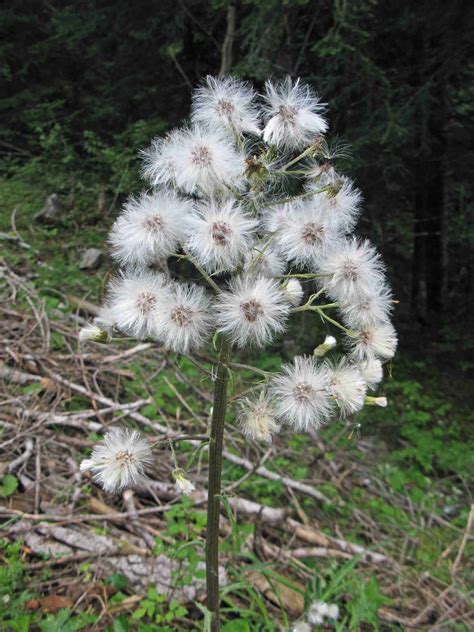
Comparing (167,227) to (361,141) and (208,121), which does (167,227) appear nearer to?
(208,121)

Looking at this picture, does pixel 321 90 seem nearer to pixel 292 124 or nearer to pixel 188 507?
pixel 292 124

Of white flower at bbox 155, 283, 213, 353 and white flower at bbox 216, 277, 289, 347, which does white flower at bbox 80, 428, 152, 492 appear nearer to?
white flower at bbox 155, 283, 213, 353

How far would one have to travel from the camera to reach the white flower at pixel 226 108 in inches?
56.7

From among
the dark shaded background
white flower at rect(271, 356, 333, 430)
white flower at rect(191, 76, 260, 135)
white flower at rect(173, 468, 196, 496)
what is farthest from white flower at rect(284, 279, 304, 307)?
the dark shaded background

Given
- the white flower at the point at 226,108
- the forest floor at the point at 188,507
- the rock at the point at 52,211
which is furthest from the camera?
the rock at the point at 52,211

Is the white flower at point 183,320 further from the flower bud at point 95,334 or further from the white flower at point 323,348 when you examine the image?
the white flower at point 323,348

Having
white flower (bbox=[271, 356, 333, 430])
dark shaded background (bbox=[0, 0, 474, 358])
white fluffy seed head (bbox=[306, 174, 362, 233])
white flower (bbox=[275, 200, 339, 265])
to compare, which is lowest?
white flower (bbox=[271, 356, 333, 430])

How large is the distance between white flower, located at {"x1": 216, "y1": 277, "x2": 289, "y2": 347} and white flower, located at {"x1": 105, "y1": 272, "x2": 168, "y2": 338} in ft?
0.59

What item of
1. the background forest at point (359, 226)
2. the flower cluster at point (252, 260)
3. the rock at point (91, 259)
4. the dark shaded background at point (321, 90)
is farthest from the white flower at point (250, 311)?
the rock at point (91, 259)

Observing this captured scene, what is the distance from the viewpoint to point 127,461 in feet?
4.33

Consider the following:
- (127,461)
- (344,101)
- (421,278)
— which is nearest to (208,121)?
(127,461)

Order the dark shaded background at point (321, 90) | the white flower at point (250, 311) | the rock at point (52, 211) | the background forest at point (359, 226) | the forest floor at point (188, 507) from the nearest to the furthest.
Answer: the white flower at point (250, 311)
the forest floor at point (188, 507)
the background forest at point (359, 226)
the dark shaded background at point (321, 90)
the rock at point (52, 211)

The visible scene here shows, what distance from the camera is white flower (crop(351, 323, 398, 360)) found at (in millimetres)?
1374

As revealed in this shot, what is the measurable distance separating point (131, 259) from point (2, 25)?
9137 millimetres
